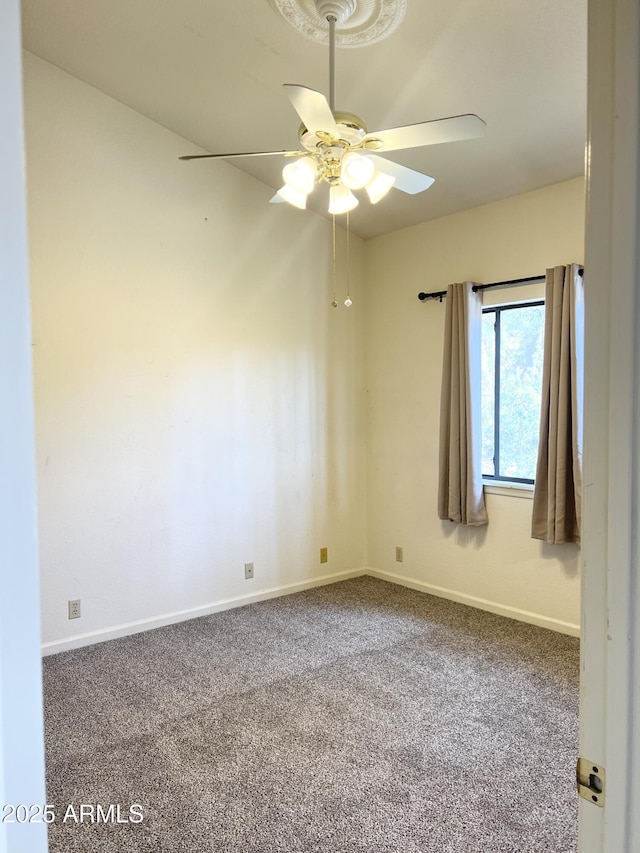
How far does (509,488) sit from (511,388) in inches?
27.0

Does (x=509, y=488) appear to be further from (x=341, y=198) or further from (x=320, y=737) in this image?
(x=341, y=198)

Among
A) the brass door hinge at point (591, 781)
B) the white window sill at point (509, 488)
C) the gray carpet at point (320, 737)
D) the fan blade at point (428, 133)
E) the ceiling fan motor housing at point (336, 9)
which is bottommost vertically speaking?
the gray carpet at point (320, 737)

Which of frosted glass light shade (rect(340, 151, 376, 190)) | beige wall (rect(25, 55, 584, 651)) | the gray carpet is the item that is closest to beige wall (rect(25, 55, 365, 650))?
beige wall (rect(25, 55, 584, 651))

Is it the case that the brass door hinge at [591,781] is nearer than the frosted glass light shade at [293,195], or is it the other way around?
the brass door hinge at [591,781]

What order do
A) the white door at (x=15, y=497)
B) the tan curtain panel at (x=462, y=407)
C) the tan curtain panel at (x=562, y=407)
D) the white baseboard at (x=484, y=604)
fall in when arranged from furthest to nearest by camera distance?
the tan curtain panel at (x=462, y=407), the white baseboard at (x=484, y=604), the tan curtain panel at (x=562, y=407), the white door at (x=15, y=497)

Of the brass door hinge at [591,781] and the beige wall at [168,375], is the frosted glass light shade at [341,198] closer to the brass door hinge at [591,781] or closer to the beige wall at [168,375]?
the beige wall at [168,375]

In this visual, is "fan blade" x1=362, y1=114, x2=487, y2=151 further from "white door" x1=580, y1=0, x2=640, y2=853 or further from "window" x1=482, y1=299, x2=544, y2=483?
"window" x1=482, y1=299, x2=544, y2=483

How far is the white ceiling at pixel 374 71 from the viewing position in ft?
7.97

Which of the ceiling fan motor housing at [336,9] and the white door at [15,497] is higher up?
the ceiling fan motor housing at [336,9]

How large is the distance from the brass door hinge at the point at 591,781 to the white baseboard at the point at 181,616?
330cm

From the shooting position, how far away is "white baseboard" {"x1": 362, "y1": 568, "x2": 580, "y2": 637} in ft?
11.6

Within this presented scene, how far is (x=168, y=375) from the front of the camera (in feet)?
12.3

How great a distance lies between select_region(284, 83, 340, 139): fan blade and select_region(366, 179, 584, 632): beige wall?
198cm

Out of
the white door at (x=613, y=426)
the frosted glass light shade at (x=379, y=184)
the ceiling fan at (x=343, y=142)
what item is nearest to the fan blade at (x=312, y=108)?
the ceiling fan at (x=343, y=142)
